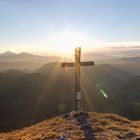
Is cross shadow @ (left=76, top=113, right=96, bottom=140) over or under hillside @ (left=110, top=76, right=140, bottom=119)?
over

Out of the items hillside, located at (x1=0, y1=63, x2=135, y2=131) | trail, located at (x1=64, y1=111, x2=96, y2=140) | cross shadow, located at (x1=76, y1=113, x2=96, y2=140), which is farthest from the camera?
hillside, located at (x1=0, y1=63, x2=135, y2=131)

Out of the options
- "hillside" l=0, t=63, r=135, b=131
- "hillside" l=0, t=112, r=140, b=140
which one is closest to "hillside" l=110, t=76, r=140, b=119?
"hillside" l=0, t=63, r=135, b=131

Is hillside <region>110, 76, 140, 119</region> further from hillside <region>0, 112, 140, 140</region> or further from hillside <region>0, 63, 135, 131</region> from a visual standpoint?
hillside <region>0, 112, 140, 140</region>

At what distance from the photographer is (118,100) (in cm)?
10425

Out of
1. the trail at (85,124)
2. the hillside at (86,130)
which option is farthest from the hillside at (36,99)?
the hillside at (86,130)

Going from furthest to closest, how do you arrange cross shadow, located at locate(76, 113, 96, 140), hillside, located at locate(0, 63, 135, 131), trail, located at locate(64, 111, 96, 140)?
hillside, located at locate(0, 63, 135, 131) < trail, located at locate(64, 111, 96, 140) < cross shadow, located at locate(76, 113, 96, 140)

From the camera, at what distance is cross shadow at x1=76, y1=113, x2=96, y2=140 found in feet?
39.4

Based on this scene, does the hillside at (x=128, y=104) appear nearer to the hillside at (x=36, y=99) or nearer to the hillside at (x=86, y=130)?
the hillside at (x=36, y=99)

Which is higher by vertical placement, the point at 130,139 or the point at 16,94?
the point at 130,139

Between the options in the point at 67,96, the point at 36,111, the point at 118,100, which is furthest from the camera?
the point at 67,96

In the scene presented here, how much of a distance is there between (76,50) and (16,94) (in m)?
95.3

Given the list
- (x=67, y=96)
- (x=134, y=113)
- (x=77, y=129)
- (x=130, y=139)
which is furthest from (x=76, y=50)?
(x=67, y=96)

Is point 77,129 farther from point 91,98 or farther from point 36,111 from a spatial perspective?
point 91,98

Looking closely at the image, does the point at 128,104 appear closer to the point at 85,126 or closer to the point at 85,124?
the point at 85,124
